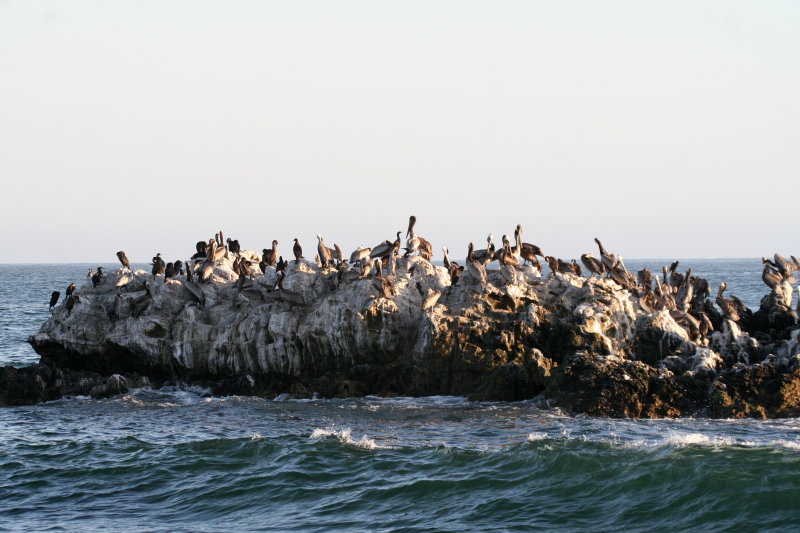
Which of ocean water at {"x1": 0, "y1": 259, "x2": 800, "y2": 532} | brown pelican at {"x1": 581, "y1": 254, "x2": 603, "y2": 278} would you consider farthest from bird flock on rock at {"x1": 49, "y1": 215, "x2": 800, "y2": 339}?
ocean water at {"x1": 0, "y1": 259, "x2": 800, "y2": 532}

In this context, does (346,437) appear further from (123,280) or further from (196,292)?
(123,280)

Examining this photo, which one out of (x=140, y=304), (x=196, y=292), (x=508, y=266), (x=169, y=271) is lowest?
(x=140, y=304)

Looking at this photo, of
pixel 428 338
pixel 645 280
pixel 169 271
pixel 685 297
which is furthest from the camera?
pixel 645 280

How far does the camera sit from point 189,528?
13812 millimetres

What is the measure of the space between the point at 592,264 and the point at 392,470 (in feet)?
31.7

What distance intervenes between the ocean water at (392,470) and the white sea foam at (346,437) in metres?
0.04

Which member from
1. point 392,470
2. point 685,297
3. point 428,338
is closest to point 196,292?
point 428,338

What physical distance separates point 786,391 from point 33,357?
2088 cm

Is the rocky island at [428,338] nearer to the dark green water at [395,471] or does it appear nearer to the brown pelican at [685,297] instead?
the brown pelican at [685,297]

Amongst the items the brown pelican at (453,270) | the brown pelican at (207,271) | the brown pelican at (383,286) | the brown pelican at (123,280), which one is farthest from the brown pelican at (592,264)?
the brown pelican at (123,280)

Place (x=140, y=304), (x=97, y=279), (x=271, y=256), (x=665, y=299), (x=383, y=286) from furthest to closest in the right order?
(x=271, y=256), (x=97, y=279), (x=140, y=304), (x=665, y=299), (x=383, y=286)

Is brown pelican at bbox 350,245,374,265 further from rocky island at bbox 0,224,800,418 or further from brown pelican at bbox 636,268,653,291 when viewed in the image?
brown pelican at bbox 636,268,653,291

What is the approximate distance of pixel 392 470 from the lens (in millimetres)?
16219

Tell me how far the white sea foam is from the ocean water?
4 centimetres
